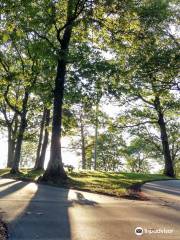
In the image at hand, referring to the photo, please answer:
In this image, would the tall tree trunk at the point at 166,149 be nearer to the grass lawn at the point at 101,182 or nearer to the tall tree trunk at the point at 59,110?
the grass lawn at the point at 101,182

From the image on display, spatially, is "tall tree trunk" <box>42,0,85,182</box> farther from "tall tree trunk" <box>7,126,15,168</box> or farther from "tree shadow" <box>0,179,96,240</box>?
"tall tree trunk" <box>7,126,15,168</box>

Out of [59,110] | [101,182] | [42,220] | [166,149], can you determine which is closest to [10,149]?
[166,149]

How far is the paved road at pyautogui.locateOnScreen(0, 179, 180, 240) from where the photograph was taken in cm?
789

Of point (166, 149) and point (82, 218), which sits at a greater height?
point (166, 149)

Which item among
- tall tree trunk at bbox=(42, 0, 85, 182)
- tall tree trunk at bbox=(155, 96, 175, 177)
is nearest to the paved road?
tall tree trunk at bbox=(42, 0, 85, 182)

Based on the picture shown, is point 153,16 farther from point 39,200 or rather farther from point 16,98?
point 16,98

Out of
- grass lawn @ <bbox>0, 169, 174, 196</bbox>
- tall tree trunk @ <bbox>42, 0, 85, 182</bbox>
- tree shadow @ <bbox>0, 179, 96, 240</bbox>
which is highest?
tall tree trunk @ <bbox>42, 0, 85, 182</bbox>

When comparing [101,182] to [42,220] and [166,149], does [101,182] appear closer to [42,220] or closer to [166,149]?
[42,220]

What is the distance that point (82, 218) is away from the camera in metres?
9.79

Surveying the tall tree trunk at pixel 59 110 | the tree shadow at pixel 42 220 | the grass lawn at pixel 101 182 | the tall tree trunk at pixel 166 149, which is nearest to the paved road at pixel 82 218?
the tree shadow at pixel 42 220

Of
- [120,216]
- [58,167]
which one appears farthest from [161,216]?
[58,167]

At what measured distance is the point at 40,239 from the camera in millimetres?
7359

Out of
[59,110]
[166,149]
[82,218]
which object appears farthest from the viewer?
[166,149]

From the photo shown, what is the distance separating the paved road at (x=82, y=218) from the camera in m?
7.89
